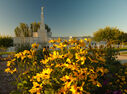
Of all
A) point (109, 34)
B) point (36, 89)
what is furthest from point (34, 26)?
point (36, 89)

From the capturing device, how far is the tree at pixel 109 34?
22.6 metres

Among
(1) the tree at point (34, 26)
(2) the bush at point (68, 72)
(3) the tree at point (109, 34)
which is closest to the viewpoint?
(2) the bush at point (68, 72)

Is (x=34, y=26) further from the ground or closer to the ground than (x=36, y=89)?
further from the ground

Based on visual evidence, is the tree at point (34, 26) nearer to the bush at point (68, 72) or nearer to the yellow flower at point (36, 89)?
the bush at point (68, 72)

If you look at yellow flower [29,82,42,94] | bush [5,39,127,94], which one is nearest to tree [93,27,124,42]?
bush [5,39,127,94]

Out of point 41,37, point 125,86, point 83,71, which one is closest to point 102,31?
point 41,37

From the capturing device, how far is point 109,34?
2378 centimetres

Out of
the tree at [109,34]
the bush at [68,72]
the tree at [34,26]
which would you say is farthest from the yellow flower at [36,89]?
the tree at [34,26]

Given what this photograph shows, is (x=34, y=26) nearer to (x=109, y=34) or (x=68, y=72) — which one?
(x=109, y=34)

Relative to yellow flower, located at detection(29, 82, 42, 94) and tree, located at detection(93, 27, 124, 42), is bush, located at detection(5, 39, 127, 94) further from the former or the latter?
tree, located at detection(93, 27, 124, 42)

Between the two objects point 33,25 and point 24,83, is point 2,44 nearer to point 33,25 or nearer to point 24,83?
point 24,83

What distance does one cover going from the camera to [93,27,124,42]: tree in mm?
22634

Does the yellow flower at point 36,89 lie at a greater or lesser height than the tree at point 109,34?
lesser

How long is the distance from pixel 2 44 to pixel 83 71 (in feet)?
48.1
